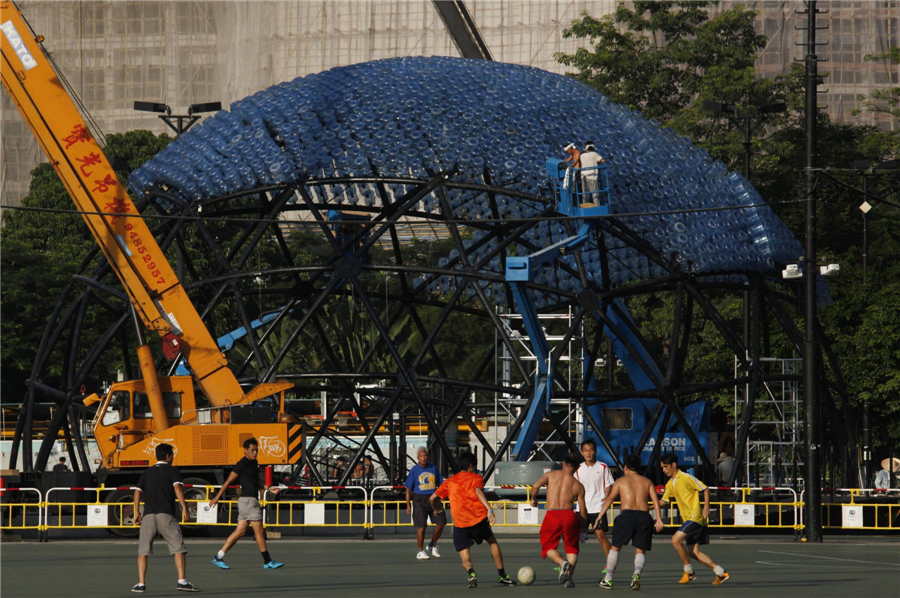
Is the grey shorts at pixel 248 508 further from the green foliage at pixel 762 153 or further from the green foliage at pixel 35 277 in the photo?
the green foliage at pixel 35 277

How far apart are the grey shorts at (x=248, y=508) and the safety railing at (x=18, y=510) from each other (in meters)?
8.35

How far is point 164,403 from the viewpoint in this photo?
92.9 feet

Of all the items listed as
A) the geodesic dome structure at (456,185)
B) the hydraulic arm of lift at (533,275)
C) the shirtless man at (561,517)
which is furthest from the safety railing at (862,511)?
the shirtless man at (561,517)

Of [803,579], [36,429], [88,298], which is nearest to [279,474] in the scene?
[88,298]

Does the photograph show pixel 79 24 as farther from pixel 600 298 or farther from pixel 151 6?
pixel 600 298

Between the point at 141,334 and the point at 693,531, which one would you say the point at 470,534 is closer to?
the point at 693,531

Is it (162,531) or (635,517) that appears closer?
(162,531)

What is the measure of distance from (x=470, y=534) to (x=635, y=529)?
1.92m

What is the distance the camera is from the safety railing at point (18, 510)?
82.4 feet

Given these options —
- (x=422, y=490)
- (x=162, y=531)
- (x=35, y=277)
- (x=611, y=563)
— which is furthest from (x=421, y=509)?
(x=35, y=277)

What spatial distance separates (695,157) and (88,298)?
14870 millimetres

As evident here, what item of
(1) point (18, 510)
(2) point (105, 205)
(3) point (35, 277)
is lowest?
(1) point (18, 510)

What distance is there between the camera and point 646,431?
100 feet

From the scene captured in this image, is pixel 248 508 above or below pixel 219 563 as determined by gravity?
above
